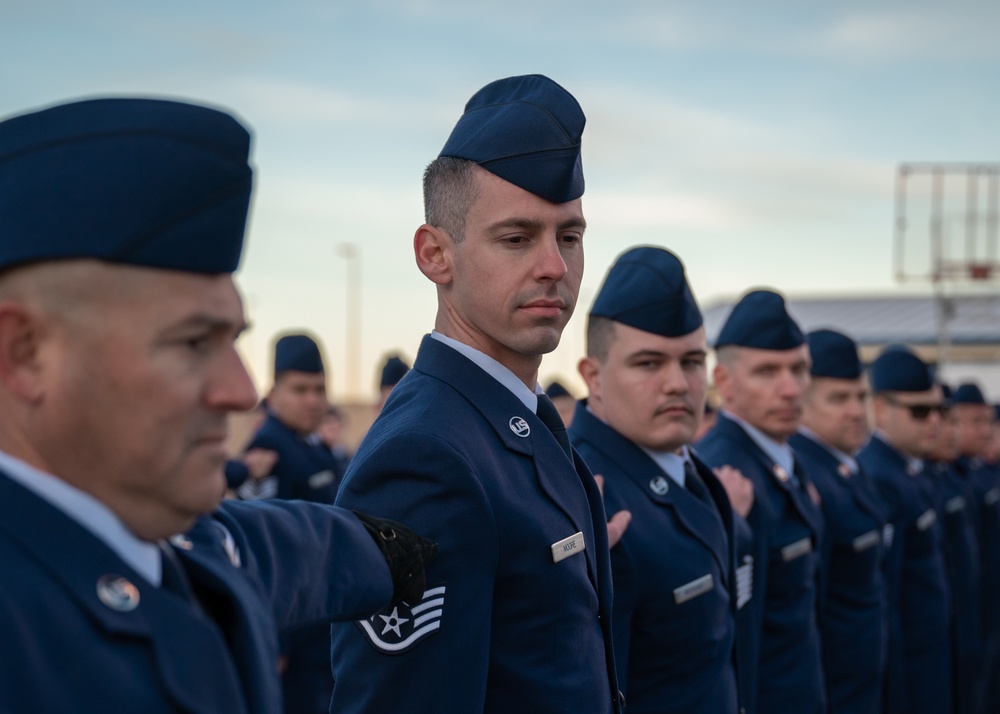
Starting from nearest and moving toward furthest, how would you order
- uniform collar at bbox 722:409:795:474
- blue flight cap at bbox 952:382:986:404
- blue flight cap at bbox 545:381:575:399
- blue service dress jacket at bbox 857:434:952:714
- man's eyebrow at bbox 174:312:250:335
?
man's eyebrow at bbox 174:312:250:335, uniform collar at bbox 722:409:795:474, blue service dress jacket at bbox 857:434:952:714, blue flight cap at bbox 545:381:575:399, blue flight cap at bbox 952:382:986:404

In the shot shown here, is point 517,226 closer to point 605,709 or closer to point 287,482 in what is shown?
point 605,709

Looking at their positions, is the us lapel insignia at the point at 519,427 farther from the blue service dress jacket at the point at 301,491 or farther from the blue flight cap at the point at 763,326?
the blue service dress jacket at the point at 301,491

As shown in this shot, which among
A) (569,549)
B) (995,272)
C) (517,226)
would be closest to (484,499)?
(569,549)

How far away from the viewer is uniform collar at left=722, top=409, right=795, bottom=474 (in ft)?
17.5

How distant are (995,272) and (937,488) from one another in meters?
20.0

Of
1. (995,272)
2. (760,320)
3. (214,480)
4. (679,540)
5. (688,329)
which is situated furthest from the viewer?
(995,272)

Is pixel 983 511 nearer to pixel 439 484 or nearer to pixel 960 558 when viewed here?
pixel 960 558

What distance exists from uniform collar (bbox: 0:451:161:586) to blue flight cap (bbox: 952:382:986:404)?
1295 cm

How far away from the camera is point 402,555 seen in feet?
6.55

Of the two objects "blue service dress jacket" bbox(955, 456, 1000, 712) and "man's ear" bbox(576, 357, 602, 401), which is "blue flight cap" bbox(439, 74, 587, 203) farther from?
"blue service dress jacket" bbox(955, 456, 1000, 712)

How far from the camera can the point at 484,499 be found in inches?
101

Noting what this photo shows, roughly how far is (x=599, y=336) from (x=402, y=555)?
97.3 inches

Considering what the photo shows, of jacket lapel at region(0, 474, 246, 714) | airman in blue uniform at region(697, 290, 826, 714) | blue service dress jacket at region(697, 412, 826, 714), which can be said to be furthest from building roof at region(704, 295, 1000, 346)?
jacket lapel at region(0, 474, 246, 714)

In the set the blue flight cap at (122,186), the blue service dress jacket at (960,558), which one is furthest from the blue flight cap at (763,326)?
the blue flight cap at (122,186)
